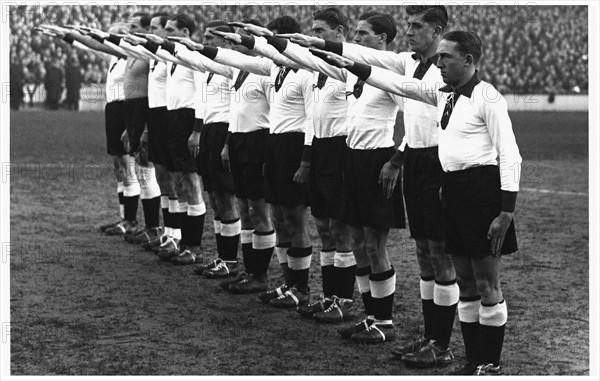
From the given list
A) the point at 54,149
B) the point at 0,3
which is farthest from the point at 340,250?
the point at 54,149

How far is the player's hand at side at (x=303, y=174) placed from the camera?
7531mm

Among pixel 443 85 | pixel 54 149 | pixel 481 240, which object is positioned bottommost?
pixel 54 149

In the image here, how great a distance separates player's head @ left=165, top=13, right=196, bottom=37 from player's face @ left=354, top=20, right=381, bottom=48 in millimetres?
3169

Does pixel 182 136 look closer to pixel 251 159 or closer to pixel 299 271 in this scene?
pixel 251 159

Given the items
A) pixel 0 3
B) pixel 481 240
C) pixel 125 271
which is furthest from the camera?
pixel 0 3

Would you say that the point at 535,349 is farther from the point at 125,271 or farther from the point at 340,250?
the point at 125,271

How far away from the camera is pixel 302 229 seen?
8016 mm

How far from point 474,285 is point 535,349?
104cm

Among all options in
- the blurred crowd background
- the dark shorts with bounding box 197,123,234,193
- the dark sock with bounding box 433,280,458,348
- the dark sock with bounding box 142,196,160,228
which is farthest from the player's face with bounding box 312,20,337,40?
the blurred crowd background

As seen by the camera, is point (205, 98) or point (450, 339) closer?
point (450, 339)

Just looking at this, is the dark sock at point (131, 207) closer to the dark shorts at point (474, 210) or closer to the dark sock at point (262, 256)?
the dark sock at point (262, 256)

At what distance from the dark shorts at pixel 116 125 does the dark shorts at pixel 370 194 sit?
5012mm

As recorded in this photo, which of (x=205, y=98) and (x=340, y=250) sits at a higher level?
(x=205, y=98)

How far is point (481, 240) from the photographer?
223 inches
